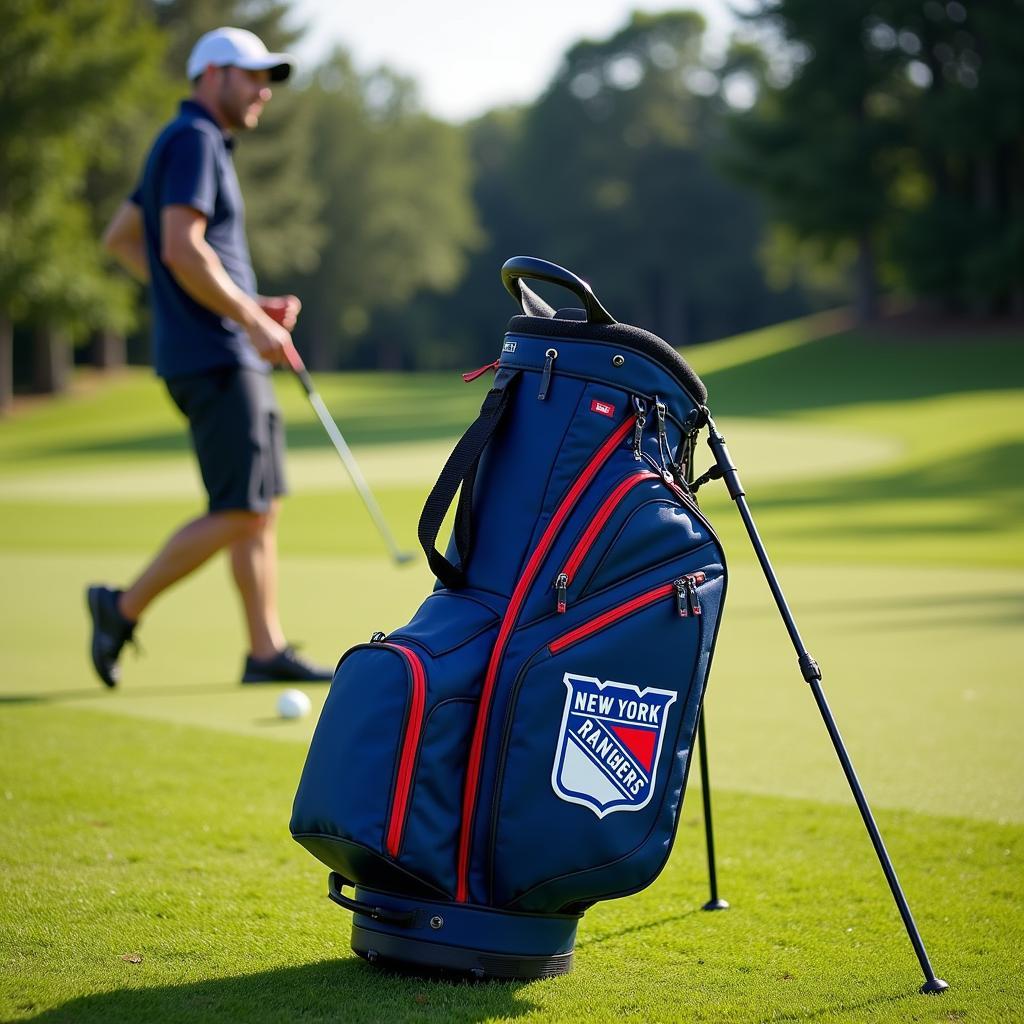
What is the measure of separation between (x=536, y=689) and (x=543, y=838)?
0.24 m

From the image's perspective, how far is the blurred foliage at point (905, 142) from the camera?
32562mm

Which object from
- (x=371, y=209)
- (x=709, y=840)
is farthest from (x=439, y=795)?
(x=371, y=209)

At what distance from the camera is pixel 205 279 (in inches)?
185

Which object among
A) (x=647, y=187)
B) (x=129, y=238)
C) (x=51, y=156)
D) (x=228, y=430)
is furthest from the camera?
(x=647, y=187)

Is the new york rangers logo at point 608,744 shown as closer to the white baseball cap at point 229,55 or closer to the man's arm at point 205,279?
the man's arm at point 205,279

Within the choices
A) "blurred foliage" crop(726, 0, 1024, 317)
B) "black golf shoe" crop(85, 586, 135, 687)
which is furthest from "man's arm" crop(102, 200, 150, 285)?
"blurred foliage" crop(726, 0, 1024, 317)

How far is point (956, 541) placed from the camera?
10727 millimetres

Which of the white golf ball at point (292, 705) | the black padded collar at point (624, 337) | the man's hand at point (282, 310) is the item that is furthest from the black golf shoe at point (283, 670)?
the black padded collar at point (624, 337)

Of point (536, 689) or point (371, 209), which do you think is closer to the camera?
point (536, 689)

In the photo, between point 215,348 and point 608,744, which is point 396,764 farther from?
point 215,348

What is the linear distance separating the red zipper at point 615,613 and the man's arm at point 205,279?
2557 millimetres

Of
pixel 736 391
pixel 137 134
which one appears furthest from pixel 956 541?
pixel 137 134

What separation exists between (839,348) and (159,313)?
98.7 ft

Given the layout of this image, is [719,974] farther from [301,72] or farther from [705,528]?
[301,72]
